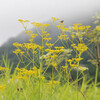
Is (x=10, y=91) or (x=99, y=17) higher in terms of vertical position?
(x=99, y=17)

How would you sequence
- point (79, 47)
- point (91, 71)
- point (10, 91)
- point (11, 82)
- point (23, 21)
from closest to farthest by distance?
point (79, 47) → point (23, 21) → point (10, 91) → point (11, 82) → point (91, 71)

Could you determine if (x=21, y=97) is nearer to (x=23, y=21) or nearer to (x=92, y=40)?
(x=23, y=21)

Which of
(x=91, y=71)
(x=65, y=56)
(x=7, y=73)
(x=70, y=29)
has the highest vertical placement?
(x=70, y=29)

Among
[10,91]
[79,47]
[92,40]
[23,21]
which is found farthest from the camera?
[10,91]

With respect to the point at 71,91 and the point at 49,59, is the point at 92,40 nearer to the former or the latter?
the point at 49,59

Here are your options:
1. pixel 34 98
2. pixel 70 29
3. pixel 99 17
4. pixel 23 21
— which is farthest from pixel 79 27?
pixel 34 98

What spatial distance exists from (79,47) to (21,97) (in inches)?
44.8

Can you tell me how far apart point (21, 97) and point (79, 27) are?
132cm

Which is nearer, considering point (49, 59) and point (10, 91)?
point (49, 59)

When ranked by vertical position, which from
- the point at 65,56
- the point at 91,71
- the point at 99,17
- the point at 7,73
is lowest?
the point at 91,71

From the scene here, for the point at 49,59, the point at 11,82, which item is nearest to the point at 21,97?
the point at 11,82

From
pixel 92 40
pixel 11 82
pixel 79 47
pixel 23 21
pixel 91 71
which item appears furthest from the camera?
pixel 91 71

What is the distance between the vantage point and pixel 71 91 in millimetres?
A: 3000

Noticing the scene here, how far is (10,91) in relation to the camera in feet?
9.45
